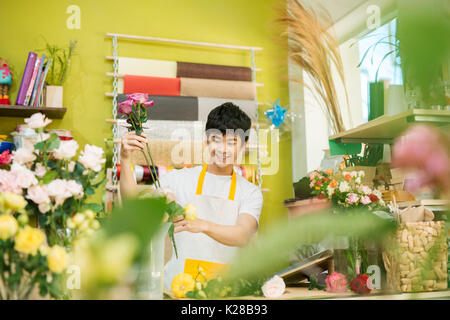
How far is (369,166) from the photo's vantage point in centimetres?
57

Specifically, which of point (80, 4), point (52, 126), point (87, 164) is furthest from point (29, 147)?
point (80, 4)

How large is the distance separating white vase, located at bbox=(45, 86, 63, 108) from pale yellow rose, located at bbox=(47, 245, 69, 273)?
149 centimetres

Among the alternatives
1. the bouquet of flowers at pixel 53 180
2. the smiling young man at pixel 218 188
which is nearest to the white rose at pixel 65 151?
the bouquet of flowers at pixel 53 180

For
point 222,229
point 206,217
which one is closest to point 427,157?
point 222,229

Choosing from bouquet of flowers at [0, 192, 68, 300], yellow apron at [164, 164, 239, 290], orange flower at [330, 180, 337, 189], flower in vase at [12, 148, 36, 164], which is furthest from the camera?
yellow apron at [164, 164, 239, 290]

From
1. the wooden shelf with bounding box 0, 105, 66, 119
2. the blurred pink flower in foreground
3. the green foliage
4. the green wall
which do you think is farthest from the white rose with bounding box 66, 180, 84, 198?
the green foliage

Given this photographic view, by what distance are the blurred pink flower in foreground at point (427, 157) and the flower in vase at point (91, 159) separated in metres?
0.35

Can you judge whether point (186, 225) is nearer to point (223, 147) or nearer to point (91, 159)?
point (91, 159)

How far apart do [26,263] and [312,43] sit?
0.89 ft

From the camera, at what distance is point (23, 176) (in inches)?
14.2

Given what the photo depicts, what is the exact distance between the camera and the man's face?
97cm

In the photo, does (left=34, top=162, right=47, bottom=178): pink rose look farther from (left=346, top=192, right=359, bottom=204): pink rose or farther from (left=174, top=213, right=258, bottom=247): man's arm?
(left=346, top=192, right=359, bottom=204): pink rose

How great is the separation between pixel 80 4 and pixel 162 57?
1.34ft
